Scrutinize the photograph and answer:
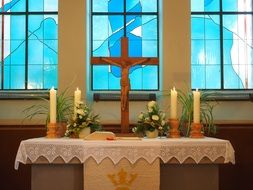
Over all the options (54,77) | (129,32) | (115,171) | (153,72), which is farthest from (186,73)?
(115,171)

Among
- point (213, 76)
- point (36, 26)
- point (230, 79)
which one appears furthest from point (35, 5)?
point (230, 79)

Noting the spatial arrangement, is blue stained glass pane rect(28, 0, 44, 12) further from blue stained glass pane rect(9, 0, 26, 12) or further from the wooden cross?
the wooden cross

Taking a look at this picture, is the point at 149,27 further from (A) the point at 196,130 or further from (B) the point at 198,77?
(A) the point at 196,130

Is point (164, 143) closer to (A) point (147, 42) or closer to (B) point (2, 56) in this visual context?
(A) point (147, 42)

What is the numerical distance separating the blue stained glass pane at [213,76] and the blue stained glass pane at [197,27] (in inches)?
18.5

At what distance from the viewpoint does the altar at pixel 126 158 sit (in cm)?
404

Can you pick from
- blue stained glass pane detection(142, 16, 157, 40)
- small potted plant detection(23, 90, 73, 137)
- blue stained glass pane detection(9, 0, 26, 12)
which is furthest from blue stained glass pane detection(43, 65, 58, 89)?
blue stained glass pane detection(142, 16, 157, 40)

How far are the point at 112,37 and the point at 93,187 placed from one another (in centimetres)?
301

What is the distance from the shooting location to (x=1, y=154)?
236 inches

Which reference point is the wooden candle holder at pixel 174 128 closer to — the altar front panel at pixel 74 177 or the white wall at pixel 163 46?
the altar front panel at pixel 74 177

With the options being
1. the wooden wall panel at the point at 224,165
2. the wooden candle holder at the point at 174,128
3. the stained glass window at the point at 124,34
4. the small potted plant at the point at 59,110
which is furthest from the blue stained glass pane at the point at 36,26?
the wooden candle holder at the point at 174,128

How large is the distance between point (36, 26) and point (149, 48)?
5.41 ft

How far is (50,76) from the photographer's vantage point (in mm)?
6469

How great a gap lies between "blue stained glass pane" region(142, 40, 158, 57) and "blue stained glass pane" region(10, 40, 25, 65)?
173 centimetres
